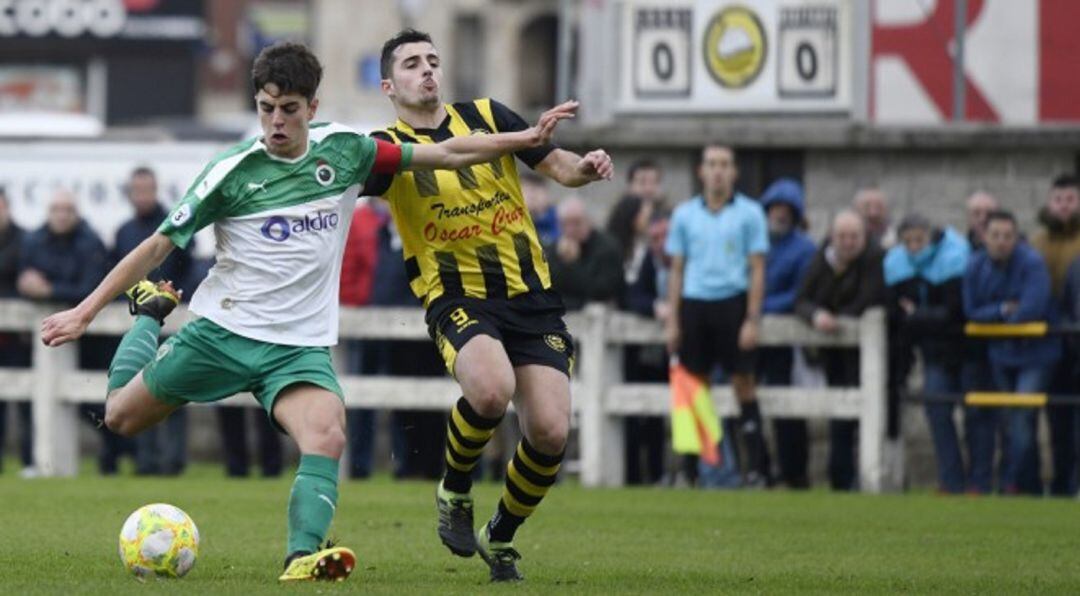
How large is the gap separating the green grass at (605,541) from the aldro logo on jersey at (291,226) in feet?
4.30

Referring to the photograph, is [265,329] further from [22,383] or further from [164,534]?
[22,383]

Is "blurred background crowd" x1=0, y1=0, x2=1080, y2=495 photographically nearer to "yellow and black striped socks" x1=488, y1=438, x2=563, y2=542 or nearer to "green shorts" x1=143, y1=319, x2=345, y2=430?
"yellow and black striped socks" x1=488, y1=438, x2=563, y2=542

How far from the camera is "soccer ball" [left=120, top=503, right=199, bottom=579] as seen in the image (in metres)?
10.2

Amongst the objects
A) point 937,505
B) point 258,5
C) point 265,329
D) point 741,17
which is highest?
point 258,5

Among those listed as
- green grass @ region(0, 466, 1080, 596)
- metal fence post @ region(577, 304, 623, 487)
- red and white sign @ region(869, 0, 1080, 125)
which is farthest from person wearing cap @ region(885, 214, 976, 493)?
red and white sign @ region(869, 0, 1080, 125)

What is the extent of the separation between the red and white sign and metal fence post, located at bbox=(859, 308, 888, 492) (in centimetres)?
403

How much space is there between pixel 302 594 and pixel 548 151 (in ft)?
8.05

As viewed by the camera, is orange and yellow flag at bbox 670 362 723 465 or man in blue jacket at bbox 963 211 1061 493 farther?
orange and yellow flag at bbox 670 362 723 465

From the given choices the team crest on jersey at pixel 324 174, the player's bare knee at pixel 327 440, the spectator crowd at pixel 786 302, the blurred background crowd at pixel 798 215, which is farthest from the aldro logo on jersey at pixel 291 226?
the blurred background crowd at pixel 798 215

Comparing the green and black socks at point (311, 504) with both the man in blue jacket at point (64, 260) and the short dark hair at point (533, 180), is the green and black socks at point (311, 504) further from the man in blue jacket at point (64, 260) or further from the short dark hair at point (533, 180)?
the man in blue jacket at point (64, 260)

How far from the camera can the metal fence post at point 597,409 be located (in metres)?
18.3

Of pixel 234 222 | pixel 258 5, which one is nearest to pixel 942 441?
pixel 234 222

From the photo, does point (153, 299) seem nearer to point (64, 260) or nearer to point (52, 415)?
point (52, 415)

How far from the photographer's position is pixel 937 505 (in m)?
16.0
